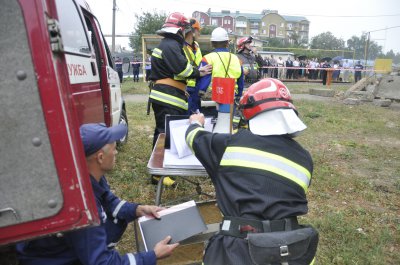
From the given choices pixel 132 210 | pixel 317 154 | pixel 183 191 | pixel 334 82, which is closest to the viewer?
pixel 132 210

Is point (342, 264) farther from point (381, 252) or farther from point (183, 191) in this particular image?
point (183, 191)

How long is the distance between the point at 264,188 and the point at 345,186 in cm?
329

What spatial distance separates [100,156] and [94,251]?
0.45 metres

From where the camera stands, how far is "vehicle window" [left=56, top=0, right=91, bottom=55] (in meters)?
2.60

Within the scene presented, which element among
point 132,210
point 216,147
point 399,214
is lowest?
point 399,214

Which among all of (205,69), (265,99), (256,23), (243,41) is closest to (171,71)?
(205,69)

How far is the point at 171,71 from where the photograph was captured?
394 cm

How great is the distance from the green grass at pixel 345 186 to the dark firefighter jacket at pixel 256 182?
148cm

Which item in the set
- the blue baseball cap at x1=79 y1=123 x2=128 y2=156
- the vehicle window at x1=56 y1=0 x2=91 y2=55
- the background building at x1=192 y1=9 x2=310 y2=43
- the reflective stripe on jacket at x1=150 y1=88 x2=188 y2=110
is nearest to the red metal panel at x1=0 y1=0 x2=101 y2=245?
the blue baseball cap at x1=79 y1=123 x2=128 y2=156

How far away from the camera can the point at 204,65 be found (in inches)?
180

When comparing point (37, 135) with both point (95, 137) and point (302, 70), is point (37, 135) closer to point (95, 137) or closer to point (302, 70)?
point (95, 137)

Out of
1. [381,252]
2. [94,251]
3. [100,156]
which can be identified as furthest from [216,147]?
[381,252]

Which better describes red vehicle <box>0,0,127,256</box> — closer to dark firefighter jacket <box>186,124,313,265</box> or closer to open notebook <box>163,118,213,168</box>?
dark firefighter jacket <box>186,124,313,265</box>

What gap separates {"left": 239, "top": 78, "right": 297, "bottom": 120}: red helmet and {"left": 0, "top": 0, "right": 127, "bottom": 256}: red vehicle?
0.96m
